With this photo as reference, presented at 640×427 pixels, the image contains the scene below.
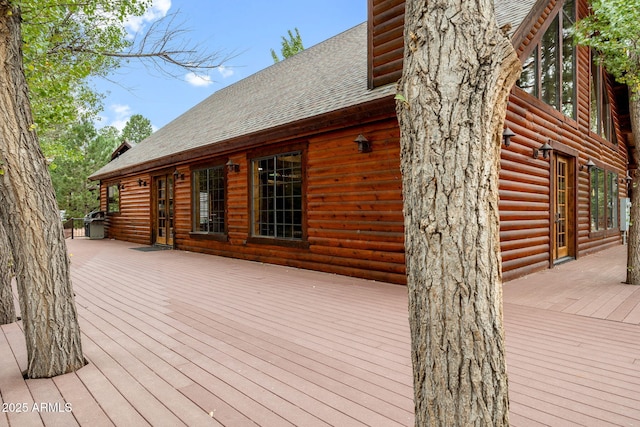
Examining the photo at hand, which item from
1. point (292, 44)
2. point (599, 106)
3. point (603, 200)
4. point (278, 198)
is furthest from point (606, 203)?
point (292, 44)

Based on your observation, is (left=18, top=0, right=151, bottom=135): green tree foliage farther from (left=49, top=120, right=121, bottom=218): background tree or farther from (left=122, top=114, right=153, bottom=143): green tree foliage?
(left=122, top=114, right=153, bottom=143): green tree foliage

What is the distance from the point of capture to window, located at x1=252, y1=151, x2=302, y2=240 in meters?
6.89

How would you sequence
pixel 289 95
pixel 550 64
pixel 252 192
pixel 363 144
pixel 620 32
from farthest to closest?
pixel 289 95
pixel 252 192
pixel 550 64
pixel 363 144
pixel 620 32

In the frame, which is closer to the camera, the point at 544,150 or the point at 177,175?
the point at 544,150

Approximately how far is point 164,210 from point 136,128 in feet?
97.8

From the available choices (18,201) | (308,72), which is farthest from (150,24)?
(308,72)

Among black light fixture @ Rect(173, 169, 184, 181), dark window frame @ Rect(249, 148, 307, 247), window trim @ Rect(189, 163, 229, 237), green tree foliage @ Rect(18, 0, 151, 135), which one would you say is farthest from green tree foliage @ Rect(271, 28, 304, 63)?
green tree foliage @ Rect(18, 0, 151, 135)

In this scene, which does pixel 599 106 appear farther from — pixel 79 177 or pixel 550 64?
pixel 79 177

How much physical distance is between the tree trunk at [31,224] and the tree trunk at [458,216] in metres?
2.36

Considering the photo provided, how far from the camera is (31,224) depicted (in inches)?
92.7

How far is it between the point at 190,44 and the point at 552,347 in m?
3.87

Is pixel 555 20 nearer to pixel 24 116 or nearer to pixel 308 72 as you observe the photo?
pixel 308 72

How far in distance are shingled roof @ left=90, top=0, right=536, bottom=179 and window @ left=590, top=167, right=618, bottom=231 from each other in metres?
4.92

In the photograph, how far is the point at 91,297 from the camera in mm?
4656
